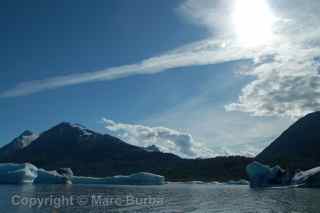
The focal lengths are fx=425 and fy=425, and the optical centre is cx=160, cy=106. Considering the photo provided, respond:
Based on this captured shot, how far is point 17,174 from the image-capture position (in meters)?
95.1

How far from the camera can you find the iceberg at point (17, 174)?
95.2 m

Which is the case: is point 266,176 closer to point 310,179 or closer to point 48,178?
point 310,179

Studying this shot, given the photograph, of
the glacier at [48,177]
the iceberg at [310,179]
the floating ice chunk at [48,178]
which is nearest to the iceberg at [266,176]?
the iceberg at [310,179]

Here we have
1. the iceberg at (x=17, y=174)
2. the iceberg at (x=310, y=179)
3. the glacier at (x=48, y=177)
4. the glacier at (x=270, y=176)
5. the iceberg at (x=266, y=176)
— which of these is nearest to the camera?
the iceberg at (x=310, y=179)

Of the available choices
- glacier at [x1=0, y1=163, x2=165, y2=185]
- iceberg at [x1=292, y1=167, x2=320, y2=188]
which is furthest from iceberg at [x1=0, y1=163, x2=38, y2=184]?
iceberg at [x1=292, y1=167, x2=320, y2=188]

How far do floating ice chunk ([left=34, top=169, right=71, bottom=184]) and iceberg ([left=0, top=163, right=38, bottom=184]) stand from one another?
14.3ft

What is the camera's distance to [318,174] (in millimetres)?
76250

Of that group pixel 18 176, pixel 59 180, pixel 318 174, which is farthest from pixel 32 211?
pixel 59 180

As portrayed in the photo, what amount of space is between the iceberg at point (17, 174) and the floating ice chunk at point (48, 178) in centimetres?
436

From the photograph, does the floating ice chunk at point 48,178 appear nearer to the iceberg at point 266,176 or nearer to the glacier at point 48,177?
the glacier at point 48,177

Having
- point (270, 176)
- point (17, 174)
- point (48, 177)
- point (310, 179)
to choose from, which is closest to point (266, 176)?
point (270, 176)

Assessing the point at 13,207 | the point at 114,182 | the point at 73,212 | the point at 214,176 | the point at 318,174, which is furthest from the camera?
the point at 214,176

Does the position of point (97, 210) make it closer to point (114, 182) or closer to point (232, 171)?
point (114, 182)

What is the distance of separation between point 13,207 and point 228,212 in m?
18.5
